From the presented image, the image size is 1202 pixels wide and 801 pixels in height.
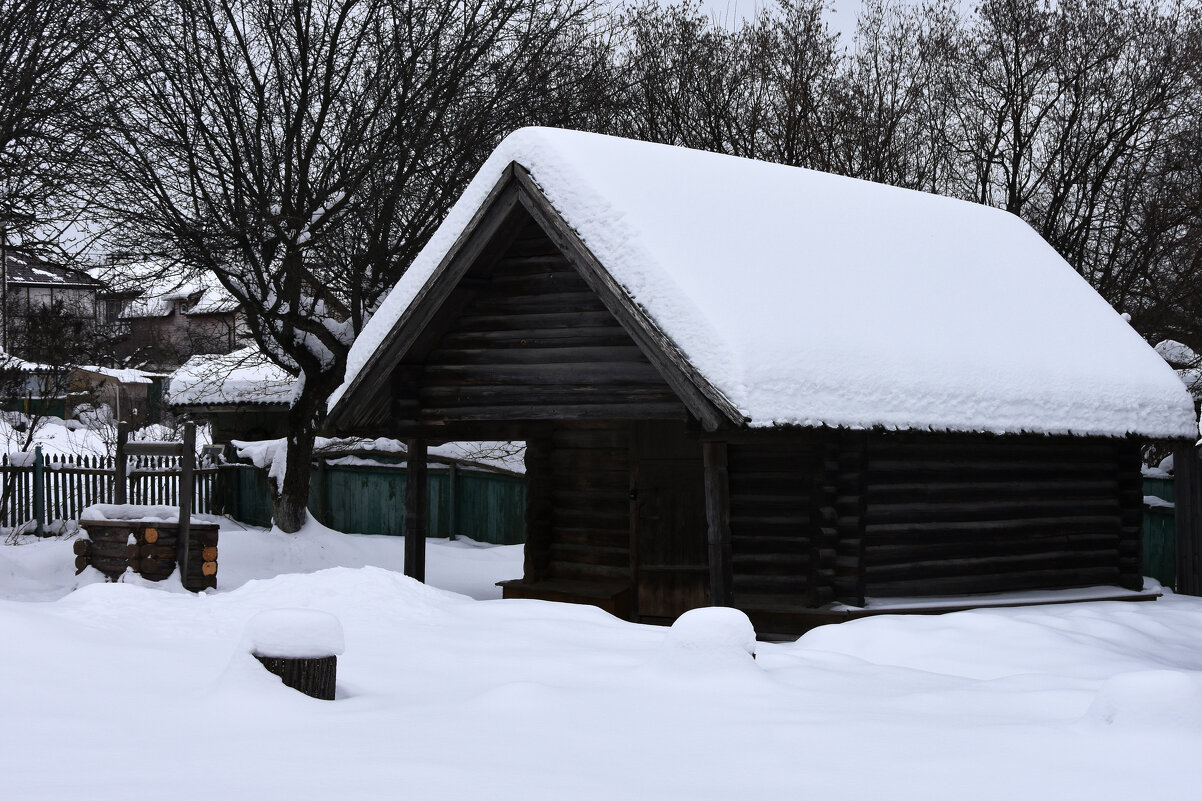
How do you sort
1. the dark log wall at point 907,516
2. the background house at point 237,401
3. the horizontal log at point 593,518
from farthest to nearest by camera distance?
the background house at point 237,401, the horizontal log at point 593,518, the dark log wall at point 907,516

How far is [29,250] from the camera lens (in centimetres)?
1435

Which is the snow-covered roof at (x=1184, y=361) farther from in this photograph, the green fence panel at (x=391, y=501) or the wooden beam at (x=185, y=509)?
the wooden beam at (x=185, y=509)

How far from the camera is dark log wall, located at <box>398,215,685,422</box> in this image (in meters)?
11.7

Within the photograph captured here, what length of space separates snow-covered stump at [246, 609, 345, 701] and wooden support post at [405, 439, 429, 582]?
7420 mm

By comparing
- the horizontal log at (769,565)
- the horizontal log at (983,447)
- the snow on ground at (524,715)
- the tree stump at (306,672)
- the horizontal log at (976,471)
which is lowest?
the horizontal log at (769,565)

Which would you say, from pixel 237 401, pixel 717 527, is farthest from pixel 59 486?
pixel 717 527

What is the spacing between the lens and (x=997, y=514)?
45.7 feet

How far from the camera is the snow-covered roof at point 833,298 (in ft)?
35.8

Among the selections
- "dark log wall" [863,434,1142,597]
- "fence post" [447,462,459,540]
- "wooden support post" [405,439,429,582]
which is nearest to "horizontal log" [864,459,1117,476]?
"dark log wall" [863,434,1142,597]

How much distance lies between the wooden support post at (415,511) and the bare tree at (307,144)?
206 inches

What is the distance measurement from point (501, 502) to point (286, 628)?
1598cm

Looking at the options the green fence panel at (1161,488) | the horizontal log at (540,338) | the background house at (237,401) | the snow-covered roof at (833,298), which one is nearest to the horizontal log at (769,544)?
the snow-covered roof at (833,298)

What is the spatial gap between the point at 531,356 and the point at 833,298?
10.5 ft

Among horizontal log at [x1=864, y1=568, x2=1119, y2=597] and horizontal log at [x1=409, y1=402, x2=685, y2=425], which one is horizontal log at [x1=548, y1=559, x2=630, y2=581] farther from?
horizontal log at [x1=864, y1=568, x2=1119, y2=597]
